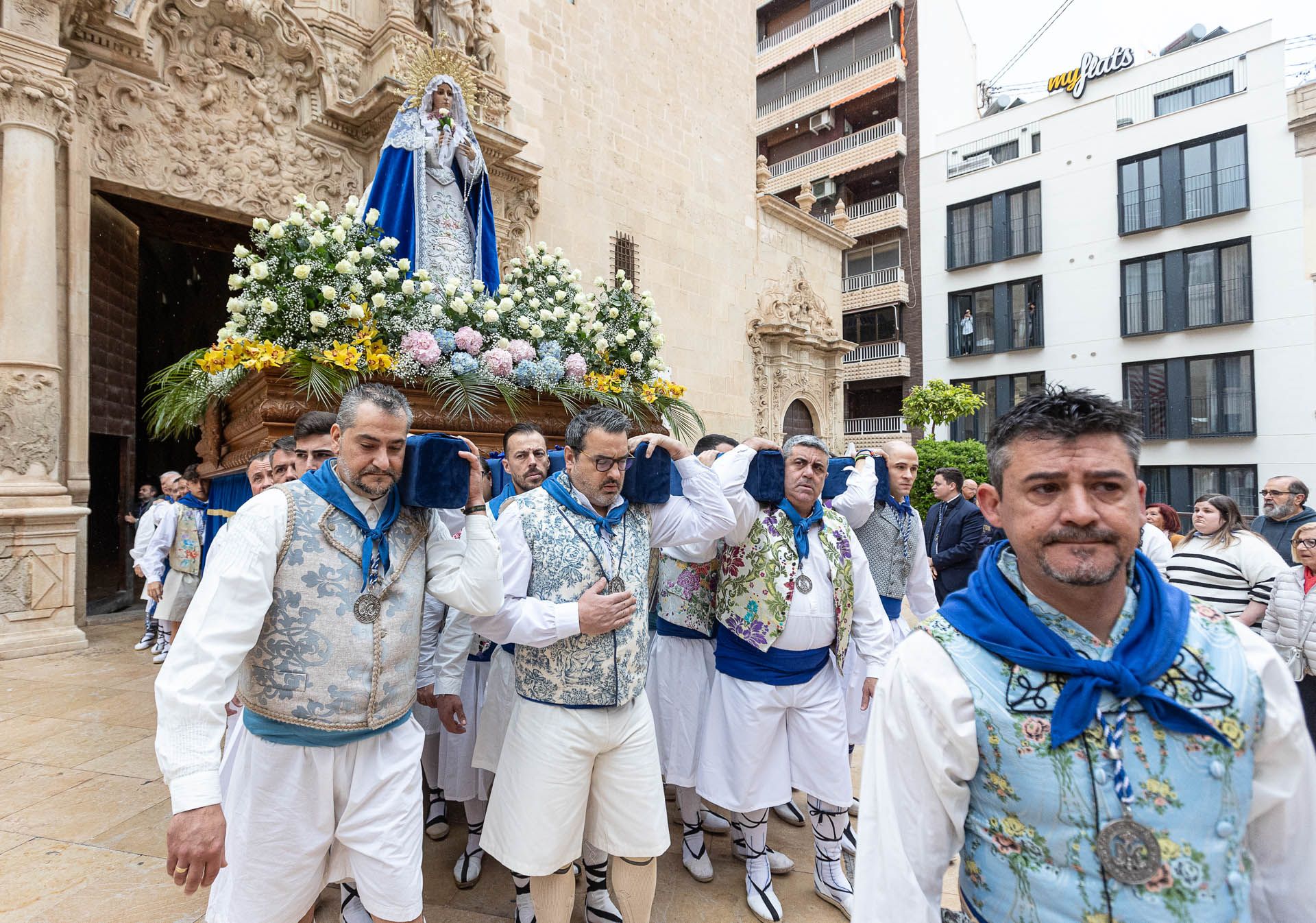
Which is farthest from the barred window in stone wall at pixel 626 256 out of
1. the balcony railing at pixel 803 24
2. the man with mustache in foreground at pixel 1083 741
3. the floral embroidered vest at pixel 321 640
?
the balcony railing at pixel 803 24

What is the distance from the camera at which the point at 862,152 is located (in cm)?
2570

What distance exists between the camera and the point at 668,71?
11.4 metres

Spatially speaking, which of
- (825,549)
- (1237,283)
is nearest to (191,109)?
(825,549)

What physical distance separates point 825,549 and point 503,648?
1.49 meters

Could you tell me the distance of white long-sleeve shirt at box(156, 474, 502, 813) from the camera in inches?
66.7

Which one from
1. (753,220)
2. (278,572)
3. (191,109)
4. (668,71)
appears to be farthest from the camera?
(753,220)

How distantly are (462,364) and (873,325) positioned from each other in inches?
1011

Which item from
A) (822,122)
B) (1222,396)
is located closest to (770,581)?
(1222,396)

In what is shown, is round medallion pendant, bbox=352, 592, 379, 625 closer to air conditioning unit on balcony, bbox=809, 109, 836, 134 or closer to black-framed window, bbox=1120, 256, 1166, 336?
black-framed window, bbox=1120, 256, 1166, 336

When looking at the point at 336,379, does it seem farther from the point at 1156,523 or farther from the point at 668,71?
the point at 668,71

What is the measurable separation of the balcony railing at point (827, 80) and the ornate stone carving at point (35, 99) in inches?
1002

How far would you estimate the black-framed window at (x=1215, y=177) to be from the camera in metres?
19.5

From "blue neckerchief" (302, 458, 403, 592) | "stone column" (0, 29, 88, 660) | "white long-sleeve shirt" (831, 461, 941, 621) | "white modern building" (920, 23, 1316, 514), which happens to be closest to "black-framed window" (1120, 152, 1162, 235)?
"white modern building" (920, 23, 1316, 514)

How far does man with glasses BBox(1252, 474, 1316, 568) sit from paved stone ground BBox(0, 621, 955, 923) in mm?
4561
